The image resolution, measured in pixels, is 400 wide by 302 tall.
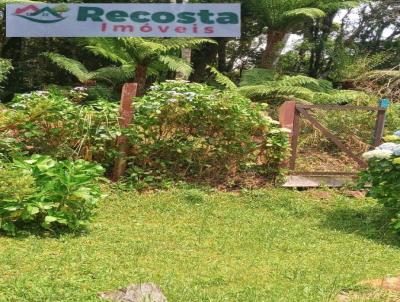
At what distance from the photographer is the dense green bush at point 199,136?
6316 millimetres

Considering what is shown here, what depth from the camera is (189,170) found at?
666 centimetres

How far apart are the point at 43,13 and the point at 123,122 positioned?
170 inches

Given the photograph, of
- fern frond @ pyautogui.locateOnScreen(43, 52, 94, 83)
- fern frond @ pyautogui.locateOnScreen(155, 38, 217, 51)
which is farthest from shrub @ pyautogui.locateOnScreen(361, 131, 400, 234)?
fern frond @ pyautogui.locateOnScreen(43, 52, 94, 83)

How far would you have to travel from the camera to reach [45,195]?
13.9 ft

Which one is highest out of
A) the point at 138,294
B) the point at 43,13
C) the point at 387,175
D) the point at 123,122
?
the point at 43,13

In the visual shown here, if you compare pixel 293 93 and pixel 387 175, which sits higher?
pixel 293 93

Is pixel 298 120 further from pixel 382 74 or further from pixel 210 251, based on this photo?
pixel 382 74

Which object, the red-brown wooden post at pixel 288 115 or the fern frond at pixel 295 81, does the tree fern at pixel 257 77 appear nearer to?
the fern frond at pixel 295 81

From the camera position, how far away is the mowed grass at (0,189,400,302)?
322 cm

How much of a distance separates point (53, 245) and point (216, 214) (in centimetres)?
193

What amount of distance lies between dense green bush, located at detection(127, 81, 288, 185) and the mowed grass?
20.7 inches

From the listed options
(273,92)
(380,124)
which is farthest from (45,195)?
(273,92)

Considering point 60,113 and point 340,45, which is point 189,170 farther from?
point 340,45

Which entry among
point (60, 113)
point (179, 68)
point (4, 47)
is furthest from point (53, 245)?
point (4, 47)
